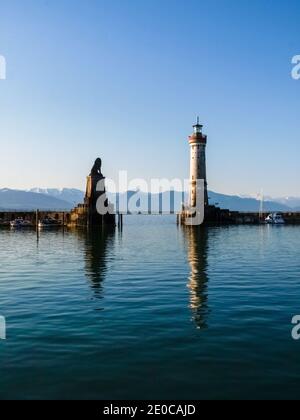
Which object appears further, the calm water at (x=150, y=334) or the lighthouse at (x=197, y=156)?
the lighthouse at (x=197, y=156)

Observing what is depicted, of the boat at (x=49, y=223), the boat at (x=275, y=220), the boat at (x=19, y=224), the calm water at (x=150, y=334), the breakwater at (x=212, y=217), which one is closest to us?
the calm water at (x=150, y=334)

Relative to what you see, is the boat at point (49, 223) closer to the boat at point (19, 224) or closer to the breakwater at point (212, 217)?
the breakwater at point (212, 217)

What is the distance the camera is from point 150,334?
51.9ft

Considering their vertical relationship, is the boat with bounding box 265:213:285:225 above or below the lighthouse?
below

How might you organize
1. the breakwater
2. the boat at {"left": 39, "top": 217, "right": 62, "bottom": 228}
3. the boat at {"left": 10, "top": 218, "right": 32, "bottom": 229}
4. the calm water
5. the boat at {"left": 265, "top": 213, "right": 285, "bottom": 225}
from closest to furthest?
the calm water
the boat at {"left": 39, "top": 217, "right": 62, "bottom": 228}
the boat at {"left": 10, "top": 218, "right": 32, "bottom": 229}
the breakwater
the boat at {"left": 265, "top": 213, "right": 285, "bottom": 225}

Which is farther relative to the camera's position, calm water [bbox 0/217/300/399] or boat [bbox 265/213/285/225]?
boat [bbox 265/213/285/225]

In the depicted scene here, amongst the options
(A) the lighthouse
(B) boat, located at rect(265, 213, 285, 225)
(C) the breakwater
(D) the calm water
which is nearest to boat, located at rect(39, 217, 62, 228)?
(C) the breakwater

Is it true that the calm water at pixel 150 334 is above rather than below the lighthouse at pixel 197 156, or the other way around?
below

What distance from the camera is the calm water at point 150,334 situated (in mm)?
11195

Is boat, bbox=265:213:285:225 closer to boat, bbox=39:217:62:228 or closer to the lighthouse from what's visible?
the lighthouse

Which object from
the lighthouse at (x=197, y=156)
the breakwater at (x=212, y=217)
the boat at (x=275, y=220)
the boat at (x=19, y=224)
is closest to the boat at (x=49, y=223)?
the breakwater at (x=212, y=217)

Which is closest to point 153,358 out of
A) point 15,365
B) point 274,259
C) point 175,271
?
point 15,365

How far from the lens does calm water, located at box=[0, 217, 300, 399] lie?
1120 centimetres
